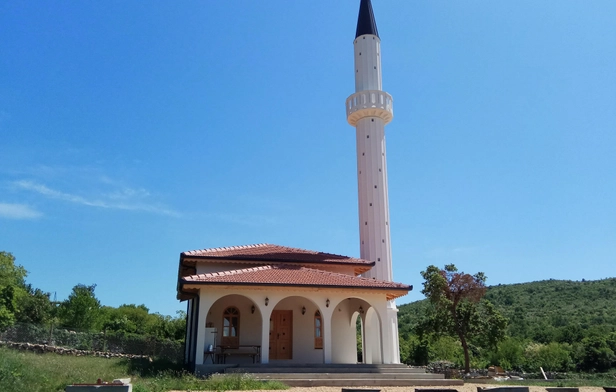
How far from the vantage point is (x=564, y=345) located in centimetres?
3781

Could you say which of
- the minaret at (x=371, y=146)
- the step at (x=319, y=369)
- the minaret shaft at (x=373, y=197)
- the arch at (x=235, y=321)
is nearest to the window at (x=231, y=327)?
the arch at (x=235, y=321)

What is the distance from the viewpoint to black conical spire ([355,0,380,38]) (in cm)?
2942

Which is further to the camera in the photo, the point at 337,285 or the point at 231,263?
the point at 231,263

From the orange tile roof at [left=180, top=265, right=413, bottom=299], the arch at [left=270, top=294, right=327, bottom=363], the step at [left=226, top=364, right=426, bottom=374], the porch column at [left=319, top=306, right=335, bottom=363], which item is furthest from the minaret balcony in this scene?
the step at [left=226, top=364, right=426, bottom=374]

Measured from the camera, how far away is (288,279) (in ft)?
59.2

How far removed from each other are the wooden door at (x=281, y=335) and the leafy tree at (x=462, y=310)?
9.66m

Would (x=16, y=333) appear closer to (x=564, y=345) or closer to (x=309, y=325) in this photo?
(x=309, y=325)

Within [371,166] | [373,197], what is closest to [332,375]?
[373,197]

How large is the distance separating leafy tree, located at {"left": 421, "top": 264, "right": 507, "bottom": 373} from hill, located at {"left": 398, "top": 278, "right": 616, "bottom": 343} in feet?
52.2

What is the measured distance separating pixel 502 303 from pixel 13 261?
49663 mm

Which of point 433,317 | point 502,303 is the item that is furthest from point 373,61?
point 502,303

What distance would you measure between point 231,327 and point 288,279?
10.7 feet

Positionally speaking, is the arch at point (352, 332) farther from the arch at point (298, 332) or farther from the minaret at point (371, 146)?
the minaret at point (371, 146)

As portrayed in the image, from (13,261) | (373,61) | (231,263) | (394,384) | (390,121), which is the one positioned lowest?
(394,384)
